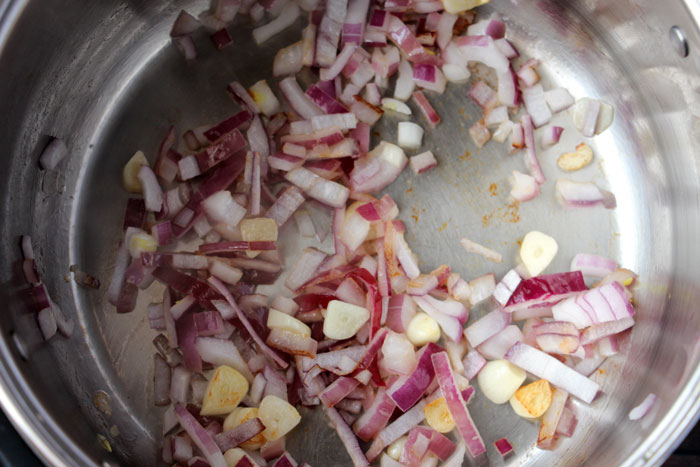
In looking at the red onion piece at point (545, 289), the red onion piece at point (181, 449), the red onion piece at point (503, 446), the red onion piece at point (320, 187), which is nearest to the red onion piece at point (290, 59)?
the red onion piece at point (320, 187)

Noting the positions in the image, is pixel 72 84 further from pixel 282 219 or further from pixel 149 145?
pixel 282 219

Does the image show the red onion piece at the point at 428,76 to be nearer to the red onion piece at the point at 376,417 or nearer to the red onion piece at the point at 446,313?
the red onion piece at the point at 446,313

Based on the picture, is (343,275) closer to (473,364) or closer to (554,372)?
(473,364)

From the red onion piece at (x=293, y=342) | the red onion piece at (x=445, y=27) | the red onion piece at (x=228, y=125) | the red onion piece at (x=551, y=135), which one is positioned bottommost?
the red onion piece at (x=551, y=135)

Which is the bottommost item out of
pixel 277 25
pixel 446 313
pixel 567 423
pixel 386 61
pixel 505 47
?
pixel 567 423

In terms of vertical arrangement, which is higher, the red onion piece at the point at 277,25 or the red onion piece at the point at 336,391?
the red onion piece at the point at 277,25

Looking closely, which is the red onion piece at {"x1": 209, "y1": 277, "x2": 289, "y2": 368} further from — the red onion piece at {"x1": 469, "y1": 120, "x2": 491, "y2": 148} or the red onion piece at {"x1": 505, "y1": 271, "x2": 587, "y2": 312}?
the red onion piece at {"x1": 469, "y1": 120, "x2": 491, "y2": 148}

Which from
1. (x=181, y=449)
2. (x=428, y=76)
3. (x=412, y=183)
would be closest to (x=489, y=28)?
(x=428, y=76)
